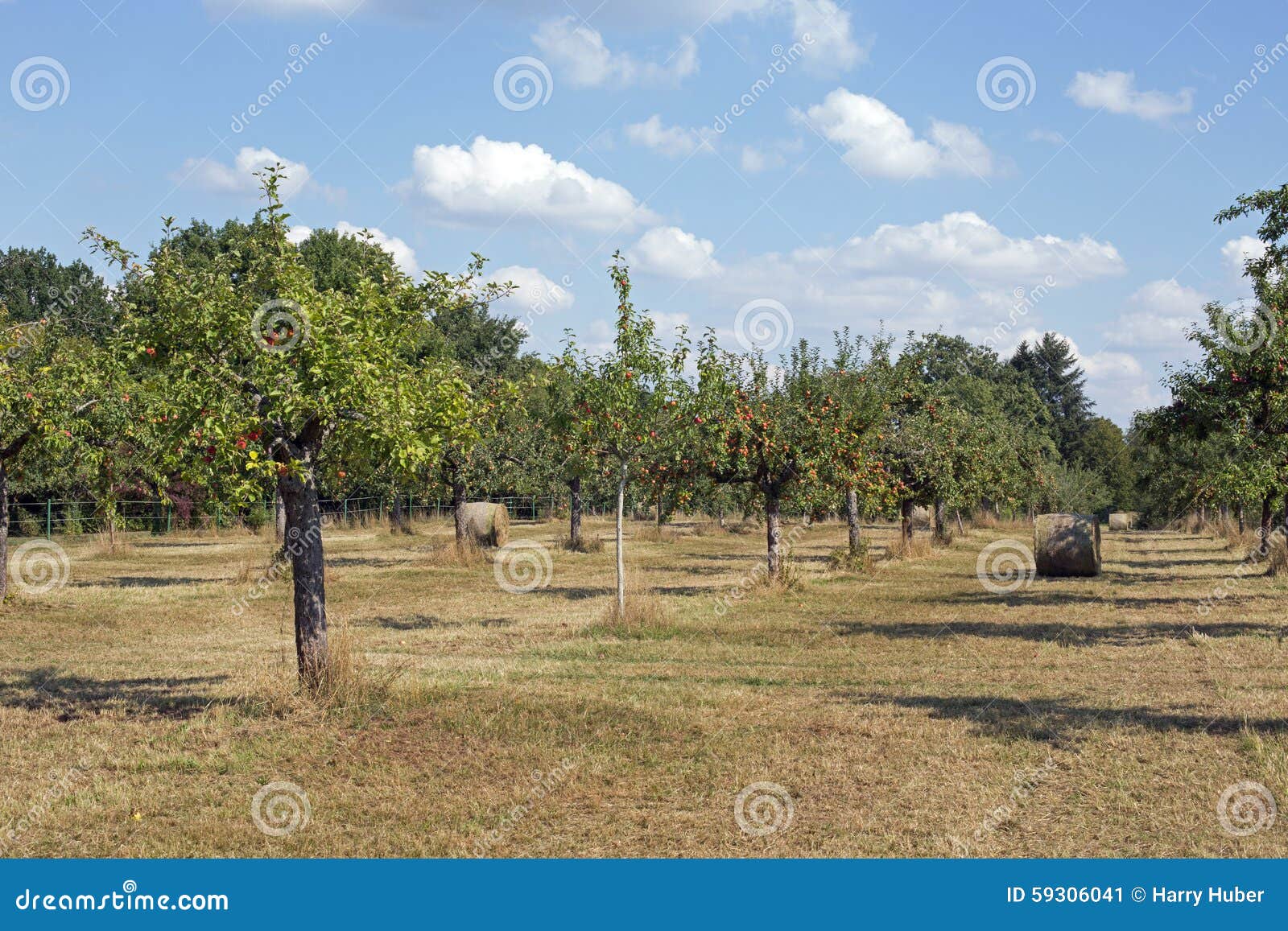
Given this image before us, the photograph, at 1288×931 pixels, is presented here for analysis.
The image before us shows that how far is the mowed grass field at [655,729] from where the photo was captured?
7.52m

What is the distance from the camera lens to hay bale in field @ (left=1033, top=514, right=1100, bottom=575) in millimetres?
26938

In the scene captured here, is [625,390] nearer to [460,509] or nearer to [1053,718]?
[1053,718]

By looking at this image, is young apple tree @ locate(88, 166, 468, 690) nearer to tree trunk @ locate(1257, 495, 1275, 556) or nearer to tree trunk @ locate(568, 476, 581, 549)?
tree trunk @ locate(1257, 495, 1275, 556)

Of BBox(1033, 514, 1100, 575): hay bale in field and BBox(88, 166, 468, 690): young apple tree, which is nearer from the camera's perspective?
BBox(88, 166, 468, 690): young apple tree

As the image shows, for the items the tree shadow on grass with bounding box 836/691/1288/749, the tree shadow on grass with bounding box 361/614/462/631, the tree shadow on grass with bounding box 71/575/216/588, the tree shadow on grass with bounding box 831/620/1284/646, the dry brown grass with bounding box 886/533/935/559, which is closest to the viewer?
the tree shadow on grass with bounding box 836/691/1288/749

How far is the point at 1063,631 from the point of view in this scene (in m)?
17.2

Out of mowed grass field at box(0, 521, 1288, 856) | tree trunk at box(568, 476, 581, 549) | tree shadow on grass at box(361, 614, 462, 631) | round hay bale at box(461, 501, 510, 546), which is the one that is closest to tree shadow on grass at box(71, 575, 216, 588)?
mowed grass field at box(0, 521, 1288, 856)

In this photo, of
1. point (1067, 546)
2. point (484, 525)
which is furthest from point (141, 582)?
point (1067, 546)

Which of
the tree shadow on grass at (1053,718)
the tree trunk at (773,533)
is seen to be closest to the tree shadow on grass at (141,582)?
the tree trunk at (773,533)

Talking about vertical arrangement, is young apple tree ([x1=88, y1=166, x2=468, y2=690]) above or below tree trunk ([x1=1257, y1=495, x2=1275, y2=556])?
above

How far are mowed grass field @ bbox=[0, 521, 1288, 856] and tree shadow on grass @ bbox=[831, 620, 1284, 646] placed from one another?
0.11m

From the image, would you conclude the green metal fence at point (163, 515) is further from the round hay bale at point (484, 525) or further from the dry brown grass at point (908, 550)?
the dry brown grass at point (908, 550)

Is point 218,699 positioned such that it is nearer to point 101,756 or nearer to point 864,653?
point 101,756

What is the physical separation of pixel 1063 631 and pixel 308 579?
11.8m
